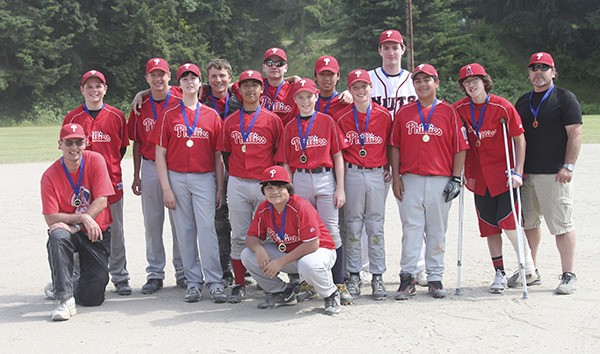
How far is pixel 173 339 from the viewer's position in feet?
18.1

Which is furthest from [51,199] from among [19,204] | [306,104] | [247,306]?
[19,204]

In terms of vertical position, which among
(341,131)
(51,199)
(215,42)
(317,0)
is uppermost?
(317,0)

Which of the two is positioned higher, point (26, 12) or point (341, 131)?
point (26, 12)

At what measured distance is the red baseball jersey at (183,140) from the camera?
270 inches

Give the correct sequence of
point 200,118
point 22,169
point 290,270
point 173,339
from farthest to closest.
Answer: point 22,169
point 200,118
point 290,270
point 173,339

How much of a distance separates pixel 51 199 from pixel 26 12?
1729 inches

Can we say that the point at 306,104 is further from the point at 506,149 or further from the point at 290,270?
the point at 506,149

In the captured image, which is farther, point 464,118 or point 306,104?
point 464,118

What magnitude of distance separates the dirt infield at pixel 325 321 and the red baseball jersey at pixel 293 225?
66cm

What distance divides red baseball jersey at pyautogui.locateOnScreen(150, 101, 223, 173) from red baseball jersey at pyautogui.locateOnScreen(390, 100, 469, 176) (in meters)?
1.93

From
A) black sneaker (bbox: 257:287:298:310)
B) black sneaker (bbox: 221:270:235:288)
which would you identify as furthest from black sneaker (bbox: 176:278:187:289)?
black sneaker (bbox: 257:287:298:310)

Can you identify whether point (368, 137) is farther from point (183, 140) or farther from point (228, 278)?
point (228, 278)

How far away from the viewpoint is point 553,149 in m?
6.98

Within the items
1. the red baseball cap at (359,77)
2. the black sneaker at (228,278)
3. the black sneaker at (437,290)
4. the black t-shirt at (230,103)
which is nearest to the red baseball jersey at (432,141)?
the red baseball cap at (359,77)
